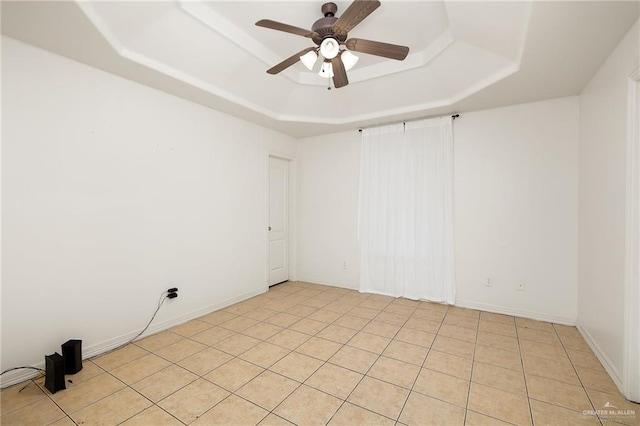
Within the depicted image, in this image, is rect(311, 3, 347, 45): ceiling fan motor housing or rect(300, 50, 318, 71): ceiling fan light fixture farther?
rect(300, 50, 318, 71): ceiling fan light fixture

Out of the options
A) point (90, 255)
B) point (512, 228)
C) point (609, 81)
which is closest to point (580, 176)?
point (512, 228)

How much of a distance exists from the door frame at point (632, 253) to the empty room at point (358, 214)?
0.05 feet

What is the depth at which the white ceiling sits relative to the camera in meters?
1.98

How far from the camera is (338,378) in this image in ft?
7.27

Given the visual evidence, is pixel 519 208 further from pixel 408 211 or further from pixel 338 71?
pixel 338 71

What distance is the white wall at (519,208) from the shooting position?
321 cm

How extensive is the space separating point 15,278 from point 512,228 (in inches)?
195

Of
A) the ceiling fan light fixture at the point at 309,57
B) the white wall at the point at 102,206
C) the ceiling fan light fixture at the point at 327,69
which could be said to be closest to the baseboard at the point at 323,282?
the white wall at the point at 102,206

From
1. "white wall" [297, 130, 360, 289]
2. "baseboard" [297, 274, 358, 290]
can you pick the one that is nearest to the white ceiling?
"white wall" [297, 130, 360, 289]

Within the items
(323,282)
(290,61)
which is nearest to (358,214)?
(323,282)

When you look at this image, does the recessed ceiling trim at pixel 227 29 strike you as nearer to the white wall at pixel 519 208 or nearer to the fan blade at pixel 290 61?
the fan blade at pixel 290 61

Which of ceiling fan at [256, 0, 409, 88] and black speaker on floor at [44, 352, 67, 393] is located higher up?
ceiling fan at [256, 0, 409, 88]

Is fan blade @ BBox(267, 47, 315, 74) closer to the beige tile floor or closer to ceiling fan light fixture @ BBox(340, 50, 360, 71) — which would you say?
ceiling fan light fixture @ BBox(340, 50, 360, 71)

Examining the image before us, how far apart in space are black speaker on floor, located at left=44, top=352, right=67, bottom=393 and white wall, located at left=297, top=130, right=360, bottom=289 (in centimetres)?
347
